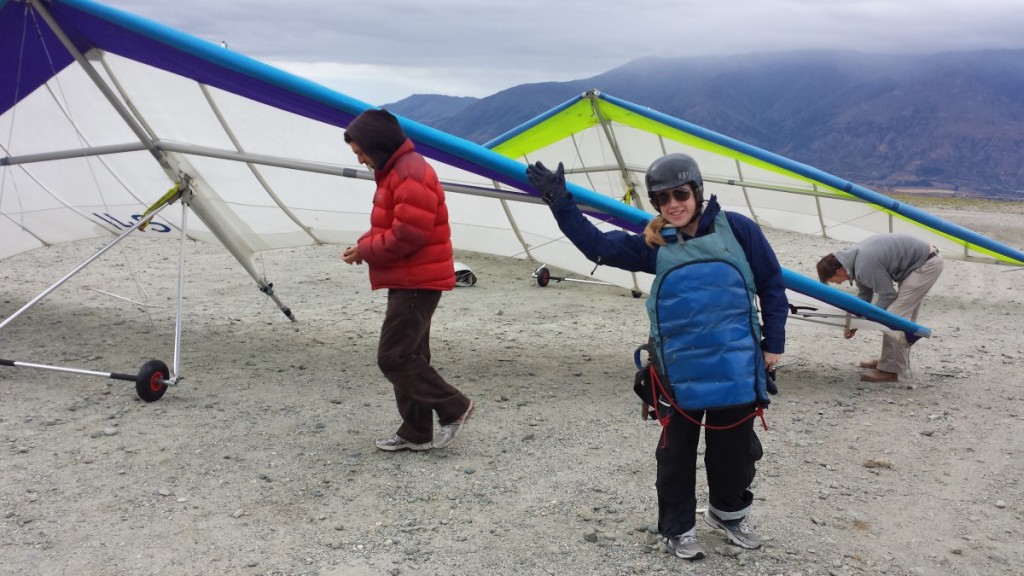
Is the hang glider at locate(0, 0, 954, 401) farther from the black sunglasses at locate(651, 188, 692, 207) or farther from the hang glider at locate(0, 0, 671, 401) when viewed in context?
the black sunglasses at locate(651, 188, 692, 207)

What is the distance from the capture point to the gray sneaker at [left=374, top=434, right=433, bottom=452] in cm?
393

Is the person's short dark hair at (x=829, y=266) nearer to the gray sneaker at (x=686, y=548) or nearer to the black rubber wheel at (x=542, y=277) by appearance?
the gray sneaker at (x=686, y=548)

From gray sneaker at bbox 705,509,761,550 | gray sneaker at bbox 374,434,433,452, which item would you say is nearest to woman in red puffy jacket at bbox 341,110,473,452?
gray sneaker at bbox 374,434,433,452

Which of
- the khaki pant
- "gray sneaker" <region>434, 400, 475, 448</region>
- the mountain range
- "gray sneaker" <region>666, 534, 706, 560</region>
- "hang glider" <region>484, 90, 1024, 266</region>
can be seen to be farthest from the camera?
the mountain range

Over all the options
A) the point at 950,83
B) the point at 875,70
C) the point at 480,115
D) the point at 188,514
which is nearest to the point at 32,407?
the point at 188,514

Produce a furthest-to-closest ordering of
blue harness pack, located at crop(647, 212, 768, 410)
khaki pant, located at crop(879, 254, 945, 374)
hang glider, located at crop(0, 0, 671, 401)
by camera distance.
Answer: khaki pant, located at crop(879, 254, 945, 374) < hang glider, located at crop(0, 0, 671, 401) < blue harness pack, located at crop(647, 212, 768, 410)

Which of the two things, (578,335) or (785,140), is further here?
(785,140)

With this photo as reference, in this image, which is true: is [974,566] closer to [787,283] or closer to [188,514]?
[787,283]

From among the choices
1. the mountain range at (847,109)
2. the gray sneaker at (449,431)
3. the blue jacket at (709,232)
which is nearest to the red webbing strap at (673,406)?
the blue jacket at (709,232)

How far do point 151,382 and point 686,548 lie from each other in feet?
10.6

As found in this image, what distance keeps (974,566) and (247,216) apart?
16.9 feet

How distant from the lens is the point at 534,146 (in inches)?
374

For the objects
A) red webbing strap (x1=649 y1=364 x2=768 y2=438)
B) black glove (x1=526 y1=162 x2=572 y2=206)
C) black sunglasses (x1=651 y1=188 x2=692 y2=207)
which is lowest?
red webbing strap (x1=649 y1=364 x2=768 y2=438)

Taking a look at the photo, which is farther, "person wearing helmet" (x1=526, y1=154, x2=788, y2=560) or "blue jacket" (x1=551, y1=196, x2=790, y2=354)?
"blue jacket" (x1=551, y1=196, x2=790, y2=354)
